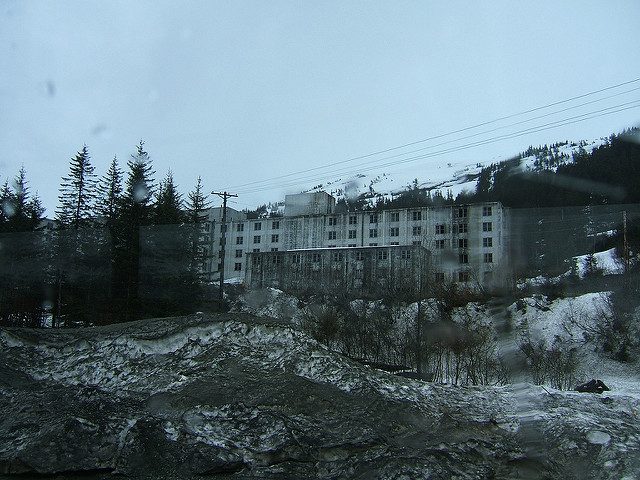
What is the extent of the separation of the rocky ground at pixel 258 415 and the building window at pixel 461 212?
122ft

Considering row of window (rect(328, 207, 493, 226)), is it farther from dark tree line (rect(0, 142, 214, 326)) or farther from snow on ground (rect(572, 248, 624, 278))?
dark tree line (rect(0, 142, 214, 326))

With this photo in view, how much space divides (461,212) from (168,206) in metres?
26.2

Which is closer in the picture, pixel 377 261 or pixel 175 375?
pixel 175 375

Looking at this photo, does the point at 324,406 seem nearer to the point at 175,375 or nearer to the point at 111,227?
the point at 175,375

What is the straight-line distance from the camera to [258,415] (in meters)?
12.3

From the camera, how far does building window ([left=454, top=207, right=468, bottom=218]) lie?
5112 cm

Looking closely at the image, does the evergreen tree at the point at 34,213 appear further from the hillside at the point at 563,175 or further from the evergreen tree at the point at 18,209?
the hillside at the point at 563,175

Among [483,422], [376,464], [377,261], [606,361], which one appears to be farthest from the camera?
[377,261]

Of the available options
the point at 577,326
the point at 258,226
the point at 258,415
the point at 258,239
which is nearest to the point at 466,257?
the point at 577,326

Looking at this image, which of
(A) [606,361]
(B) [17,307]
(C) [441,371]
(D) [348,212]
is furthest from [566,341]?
(B) [17,307]

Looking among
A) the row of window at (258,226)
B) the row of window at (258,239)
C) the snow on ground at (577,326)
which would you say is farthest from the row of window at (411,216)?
the snow on ground at (577,326)

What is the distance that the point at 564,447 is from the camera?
36.3 ft

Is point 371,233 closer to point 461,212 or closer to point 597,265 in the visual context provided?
point 461,212

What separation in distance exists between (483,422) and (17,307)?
4065cm
